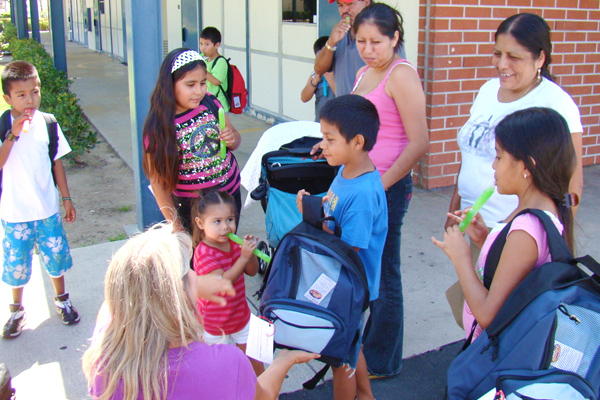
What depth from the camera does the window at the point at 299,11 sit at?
777 cm

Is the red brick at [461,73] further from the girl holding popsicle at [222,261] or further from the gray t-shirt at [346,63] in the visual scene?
the girl holding popsicle at [222,261]

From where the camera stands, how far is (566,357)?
144 cm

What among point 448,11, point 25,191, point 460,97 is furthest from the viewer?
point 460,97

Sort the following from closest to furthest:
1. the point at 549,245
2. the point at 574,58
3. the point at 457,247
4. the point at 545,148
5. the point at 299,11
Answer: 1. the point at 549,245
2. the point at 545,148
3. the point at 457,247
4. the point at 574,58
5. the point at 299,11

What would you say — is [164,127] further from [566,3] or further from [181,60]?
[566,3]

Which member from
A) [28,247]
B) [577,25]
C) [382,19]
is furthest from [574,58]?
[28,247]

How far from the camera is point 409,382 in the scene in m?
2.85

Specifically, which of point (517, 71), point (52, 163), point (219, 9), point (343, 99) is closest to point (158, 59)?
point (52, 163)

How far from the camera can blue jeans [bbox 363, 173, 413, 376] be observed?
257 centimetres

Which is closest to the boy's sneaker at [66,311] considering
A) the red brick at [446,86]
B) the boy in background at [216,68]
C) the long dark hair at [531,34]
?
the long dark hair at [531,34]

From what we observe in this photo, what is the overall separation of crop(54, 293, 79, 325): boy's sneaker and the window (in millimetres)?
5603

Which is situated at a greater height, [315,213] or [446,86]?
[446,86]

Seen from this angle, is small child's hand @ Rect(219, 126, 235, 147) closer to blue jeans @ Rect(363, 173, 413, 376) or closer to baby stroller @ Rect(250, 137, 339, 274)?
baby stroller @ Rect(250, 137, 339, 274)

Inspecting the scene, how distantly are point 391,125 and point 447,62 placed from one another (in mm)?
3297
